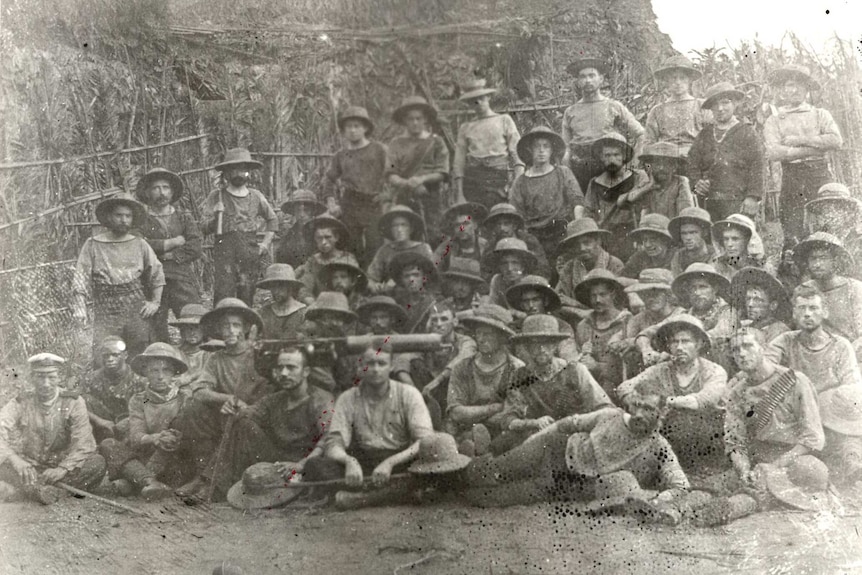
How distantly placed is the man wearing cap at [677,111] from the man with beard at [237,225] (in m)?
2.57

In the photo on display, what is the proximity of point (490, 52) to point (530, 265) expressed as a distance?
1416mm

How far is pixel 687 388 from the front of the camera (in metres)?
5.66

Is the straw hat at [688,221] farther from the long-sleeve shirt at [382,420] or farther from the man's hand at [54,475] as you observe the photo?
the man's hand at [54,475]

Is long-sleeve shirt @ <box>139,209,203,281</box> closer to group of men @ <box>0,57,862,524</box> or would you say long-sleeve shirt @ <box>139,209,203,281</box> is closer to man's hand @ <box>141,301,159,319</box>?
group of men @ <box>0,57,862,524</box>

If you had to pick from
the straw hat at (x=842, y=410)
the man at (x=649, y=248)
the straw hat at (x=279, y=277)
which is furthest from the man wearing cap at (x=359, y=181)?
the straw hat at (x=842, y=410)

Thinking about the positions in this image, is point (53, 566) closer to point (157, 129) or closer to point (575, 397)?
point (157, 129)

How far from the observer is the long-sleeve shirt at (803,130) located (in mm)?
5906

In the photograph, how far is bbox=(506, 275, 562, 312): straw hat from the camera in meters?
5.74

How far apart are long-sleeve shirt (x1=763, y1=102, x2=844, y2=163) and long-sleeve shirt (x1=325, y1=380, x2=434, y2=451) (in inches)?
112

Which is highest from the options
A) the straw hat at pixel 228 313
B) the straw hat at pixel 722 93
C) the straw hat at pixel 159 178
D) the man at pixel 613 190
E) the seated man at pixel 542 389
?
the straw hat at pixel 722 93

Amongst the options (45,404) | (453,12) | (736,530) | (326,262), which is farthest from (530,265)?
(45,404)

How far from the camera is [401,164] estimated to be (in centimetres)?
581

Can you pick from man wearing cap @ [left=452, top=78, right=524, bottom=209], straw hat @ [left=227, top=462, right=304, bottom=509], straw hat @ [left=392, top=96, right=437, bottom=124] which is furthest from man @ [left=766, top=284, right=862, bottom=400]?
straw hat @ [left=227, top=462, right=304, bottom=509]

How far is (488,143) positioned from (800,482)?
2.89 m
